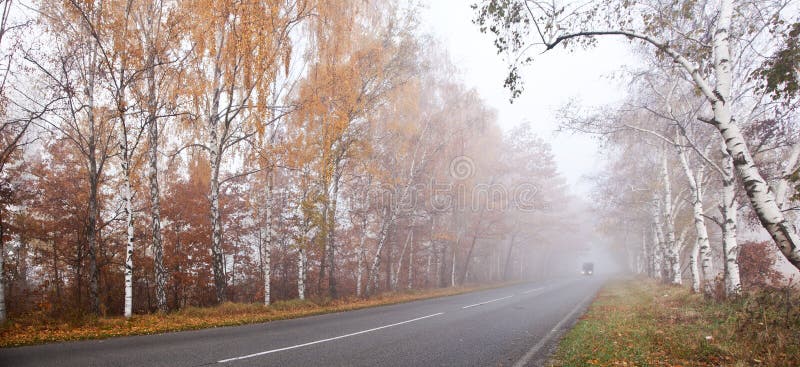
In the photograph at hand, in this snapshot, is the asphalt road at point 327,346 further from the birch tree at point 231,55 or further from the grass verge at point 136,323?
the birch tree at point 231,55

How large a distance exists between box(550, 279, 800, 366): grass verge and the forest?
1025 cm

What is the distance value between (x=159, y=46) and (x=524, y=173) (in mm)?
28163

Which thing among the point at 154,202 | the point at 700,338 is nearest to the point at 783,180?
the point at 700,338

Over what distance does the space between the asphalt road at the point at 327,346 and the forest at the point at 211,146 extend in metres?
4.67

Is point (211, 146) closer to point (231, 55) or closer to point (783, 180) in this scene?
point (231, 55)

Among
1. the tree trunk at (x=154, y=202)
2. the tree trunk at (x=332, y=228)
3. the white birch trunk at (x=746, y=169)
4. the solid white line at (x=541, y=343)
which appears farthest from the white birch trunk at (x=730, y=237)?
the tree trunk at (x=154, y=202)

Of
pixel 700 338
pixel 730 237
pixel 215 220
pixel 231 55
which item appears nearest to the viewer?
pixel 700 338

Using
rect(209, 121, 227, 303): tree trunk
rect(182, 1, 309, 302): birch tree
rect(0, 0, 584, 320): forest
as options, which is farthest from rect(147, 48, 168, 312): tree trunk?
rect(209, 121, 227, 303): tree trunk

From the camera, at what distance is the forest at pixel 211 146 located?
11.4 metres

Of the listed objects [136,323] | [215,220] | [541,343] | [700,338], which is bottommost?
[541,343]

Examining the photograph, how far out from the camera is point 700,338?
687 centimetres

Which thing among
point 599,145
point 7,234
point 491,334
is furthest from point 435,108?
point 7,234

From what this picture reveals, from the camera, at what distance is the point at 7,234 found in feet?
46.1

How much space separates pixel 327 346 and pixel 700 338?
702 centimetres
